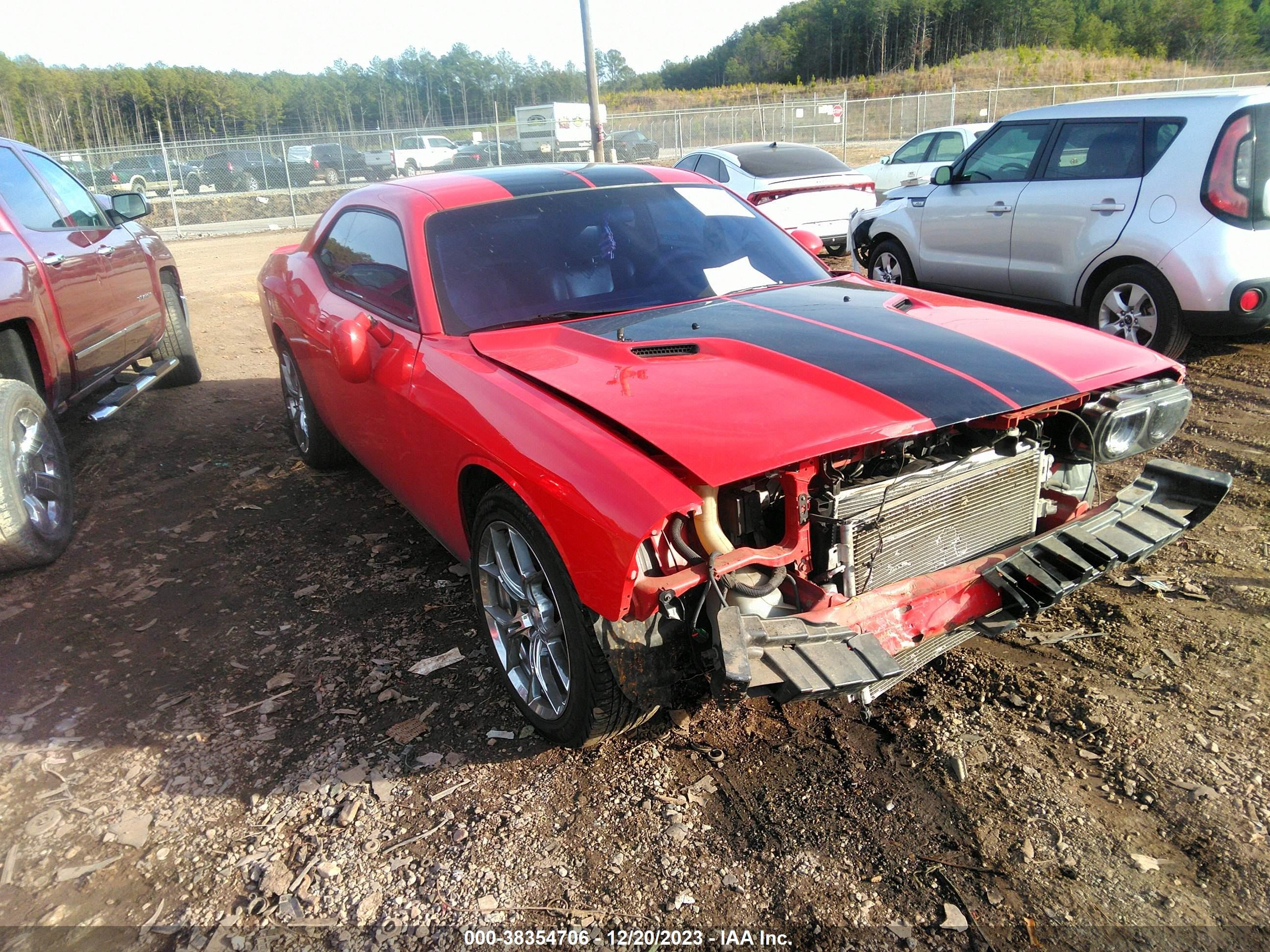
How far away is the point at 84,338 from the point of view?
5324 millimetres

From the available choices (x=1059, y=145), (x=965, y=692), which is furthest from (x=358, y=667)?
(x=1059, y=145)

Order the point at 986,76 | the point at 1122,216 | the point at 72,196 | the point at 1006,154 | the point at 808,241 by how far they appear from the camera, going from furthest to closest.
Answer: the point at 986,76 < the point at 1006,154 < the point at 1122,216 < the point at 72,196 < the point at 808,241

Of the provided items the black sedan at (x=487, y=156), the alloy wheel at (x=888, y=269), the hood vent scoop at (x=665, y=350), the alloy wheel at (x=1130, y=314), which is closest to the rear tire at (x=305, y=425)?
the hood vent scoop at (x=665, y=350)

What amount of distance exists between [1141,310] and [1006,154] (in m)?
1.90

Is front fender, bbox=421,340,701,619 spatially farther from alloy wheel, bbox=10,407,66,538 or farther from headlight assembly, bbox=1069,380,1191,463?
alloy wheel, bbox=10,407,66,538

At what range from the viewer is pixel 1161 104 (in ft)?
20.5

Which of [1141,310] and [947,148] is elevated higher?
[947,148]

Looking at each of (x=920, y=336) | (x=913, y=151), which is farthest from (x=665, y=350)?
(x=913, y=151)

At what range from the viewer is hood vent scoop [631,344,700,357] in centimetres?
293

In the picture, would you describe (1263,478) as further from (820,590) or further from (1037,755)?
(820,590)

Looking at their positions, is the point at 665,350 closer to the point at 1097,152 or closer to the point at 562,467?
the point at 562,467

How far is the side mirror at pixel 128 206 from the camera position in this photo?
6.57 m

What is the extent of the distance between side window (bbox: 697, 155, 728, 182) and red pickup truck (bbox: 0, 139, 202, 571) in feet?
22.3

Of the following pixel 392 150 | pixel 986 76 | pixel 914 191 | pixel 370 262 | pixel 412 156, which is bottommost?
pixel 914 191
